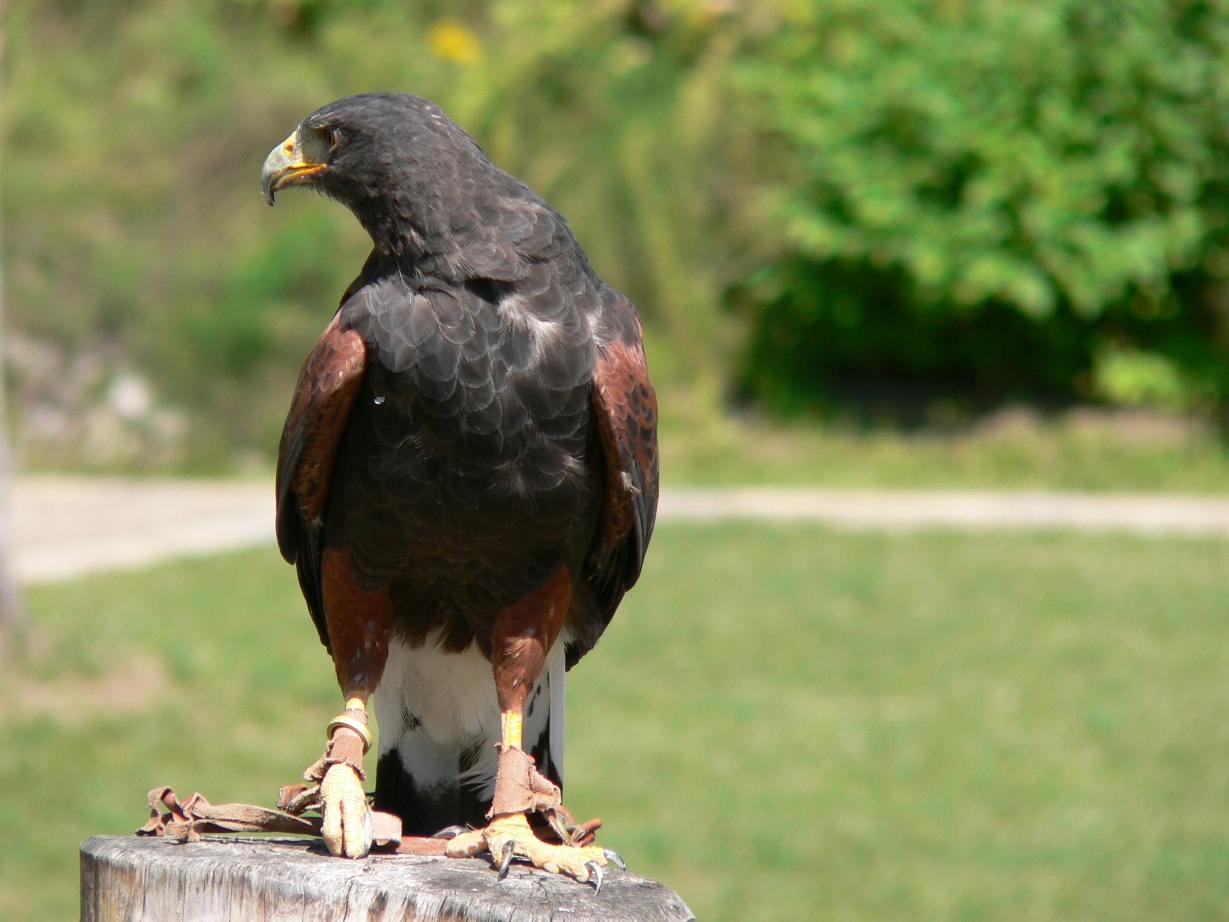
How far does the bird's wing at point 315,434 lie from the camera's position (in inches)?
98.8

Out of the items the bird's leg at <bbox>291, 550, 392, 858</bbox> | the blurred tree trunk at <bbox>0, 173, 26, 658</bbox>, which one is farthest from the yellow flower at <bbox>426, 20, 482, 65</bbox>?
the bird's leg at <bbox>291, 550, 392, 858</bbox>

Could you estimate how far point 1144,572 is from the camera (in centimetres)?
852

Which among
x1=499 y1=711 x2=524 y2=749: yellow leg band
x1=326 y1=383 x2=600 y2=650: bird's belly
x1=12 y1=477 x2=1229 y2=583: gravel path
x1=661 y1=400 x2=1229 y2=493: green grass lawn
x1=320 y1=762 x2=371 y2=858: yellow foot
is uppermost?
x1=661 y1=400 x2=1229 y2=493: green grass lawn

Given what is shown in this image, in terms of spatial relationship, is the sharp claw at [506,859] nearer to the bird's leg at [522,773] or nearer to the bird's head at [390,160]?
the bird's leg at [522,773]

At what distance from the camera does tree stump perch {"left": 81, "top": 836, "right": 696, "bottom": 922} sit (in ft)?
6.95

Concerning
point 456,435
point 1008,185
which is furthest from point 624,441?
point 1008,185

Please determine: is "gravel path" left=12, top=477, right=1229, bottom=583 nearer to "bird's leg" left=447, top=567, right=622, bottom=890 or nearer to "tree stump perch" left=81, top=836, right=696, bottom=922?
"bird's leg" left=447, top=567, right=622, bottom=890

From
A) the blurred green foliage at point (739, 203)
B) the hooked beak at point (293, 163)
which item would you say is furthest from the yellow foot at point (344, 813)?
the blurred green foliage at point (739, 203)

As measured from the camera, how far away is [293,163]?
2684 millimetres

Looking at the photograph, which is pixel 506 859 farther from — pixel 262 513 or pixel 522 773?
pixel 262 513

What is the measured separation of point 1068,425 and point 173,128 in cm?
767

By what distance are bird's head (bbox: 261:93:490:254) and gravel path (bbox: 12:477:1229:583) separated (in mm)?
6593

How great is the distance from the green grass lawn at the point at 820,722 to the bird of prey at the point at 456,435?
2.92 metres

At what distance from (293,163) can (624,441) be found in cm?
81
